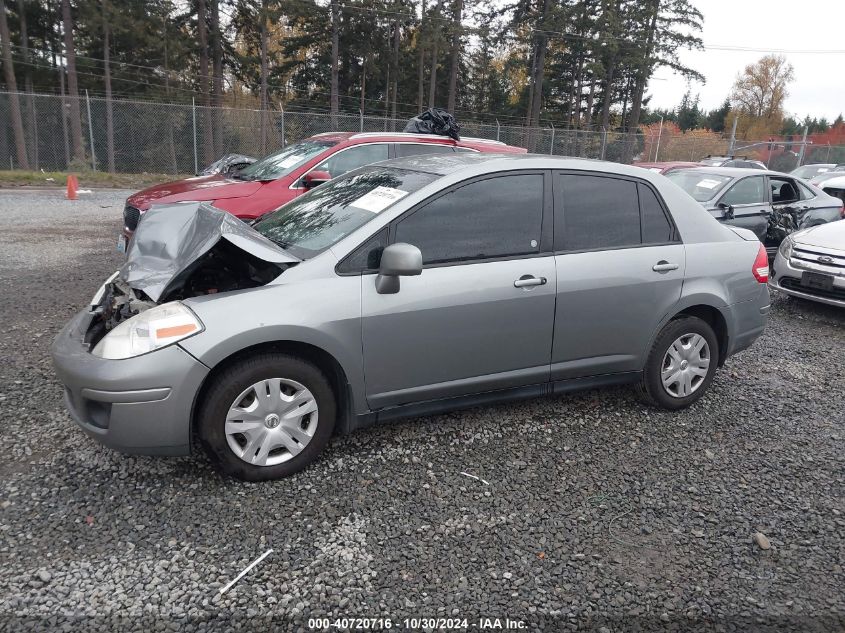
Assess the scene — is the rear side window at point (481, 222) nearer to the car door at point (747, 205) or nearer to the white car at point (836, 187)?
the car door at point (747, 205)

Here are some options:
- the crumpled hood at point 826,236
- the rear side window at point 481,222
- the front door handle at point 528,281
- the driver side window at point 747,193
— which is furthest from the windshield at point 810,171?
the front door handle at point 528,281

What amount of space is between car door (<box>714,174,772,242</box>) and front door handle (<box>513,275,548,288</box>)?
5.38 m

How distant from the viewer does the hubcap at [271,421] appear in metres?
2.97

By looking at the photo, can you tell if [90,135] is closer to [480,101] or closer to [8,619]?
[8,619]

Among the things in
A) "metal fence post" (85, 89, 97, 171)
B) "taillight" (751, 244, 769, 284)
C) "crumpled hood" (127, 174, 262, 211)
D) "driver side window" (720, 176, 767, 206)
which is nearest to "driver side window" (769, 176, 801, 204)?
"driver side window" (720, 176, 767, 206)

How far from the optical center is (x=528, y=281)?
349 centimetres

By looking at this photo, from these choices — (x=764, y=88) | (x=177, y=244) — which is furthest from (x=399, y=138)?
(x=764, y=88)

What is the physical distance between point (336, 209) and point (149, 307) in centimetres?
121

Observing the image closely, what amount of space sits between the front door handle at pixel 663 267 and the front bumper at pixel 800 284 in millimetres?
3778

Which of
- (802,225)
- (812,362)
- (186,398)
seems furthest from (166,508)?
(802,225)

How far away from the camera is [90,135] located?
66.2ft

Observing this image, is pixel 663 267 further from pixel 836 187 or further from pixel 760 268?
pixel 836 187

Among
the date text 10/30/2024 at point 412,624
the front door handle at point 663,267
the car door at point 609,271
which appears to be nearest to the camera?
the date text 10/30/2024 at point 412,624

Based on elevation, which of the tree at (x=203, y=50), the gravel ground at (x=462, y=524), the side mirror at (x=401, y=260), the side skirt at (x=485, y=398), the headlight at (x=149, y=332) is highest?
the tree at (x=203, y=50)
